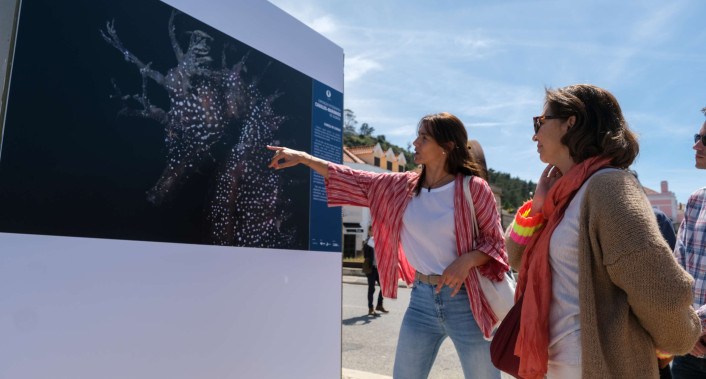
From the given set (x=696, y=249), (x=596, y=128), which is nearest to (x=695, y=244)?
(x=696, y=249)

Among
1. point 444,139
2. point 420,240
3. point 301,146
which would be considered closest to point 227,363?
point 420,240

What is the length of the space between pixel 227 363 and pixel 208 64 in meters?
1.55

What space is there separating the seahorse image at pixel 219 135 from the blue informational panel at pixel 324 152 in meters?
0.31

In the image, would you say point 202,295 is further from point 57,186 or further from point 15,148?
point 15,148

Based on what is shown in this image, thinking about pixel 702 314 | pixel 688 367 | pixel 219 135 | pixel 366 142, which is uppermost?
pixel 366 142

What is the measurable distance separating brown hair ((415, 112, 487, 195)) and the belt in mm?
452

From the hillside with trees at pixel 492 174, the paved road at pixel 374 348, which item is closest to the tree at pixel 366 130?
the hillside with trees at pixel 492 174

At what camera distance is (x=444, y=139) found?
107 inches

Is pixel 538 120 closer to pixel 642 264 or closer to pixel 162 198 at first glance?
pixel 642 264

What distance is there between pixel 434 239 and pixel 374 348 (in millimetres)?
4290

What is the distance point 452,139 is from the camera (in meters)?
2.74

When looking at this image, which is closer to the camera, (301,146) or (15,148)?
(15,148)

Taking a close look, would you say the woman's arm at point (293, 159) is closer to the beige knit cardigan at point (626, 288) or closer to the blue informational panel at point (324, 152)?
the blue informational panel at point (324, 152)

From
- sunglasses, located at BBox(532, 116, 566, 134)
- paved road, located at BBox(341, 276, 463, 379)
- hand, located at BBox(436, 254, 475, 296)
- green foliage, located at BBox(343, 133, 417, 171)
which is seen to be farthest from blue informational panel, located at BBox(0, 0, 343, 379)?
green foliage, located at BBox(343, 133, 417, 171)
